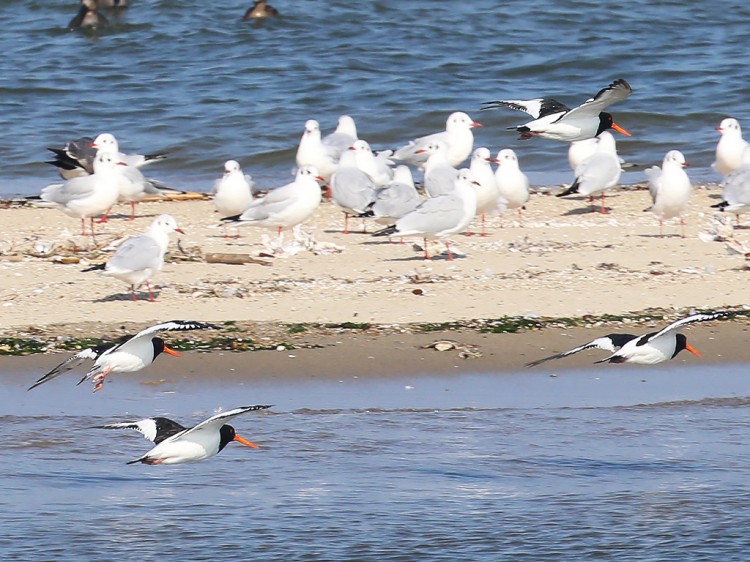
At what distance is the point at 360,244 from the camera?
38.9 ft

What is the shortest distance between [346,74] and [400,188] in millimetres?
9283

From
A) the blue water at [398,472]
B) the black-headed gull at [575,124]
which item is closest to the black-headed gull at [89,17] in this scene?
the black-headed gull at [575,124]

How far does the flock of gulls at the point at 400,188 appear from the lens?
8867mm

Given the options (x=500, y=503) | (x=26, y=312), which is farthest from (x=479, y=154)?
(x=500, y=503)

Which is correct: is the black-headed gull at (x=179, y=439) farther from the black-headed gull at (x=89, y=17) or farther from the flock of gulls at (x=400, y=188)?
the black-headed gull at (x=89, y=17)

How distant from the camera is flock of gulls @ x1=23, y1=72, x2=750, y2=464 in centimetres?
887

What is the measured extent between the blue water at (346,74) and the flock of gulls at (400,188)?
1.12 m

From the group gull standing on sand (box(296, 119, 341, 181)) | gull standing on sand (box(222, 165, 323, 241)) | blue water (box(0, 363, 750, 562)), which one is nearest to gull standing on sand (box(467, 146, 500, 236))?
gull standing on sand (box(222, 165, 323, 241))

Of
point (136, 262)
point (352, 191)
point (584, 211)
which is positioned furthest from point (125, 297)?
point (584, 211)

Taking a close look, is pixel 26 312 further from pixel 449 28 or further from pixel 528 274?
pixel 449 28

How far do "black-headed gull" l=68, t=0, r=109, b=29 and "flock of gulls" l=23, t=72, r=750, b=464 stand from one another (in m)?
11.0

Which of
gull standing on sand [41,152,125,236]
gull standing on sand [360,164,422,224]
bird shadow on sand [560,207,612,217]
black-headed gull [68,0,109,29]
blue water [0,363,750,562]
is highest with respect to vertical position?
black-headed gull [68,0,109,29]

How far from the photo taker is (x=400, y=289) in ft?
31.8

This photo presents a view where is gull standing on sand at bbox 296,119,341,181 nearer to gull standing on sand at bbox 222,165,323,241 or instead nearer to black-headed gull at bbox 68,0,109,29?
gull standing on sand at bbox 222,165,323,241
